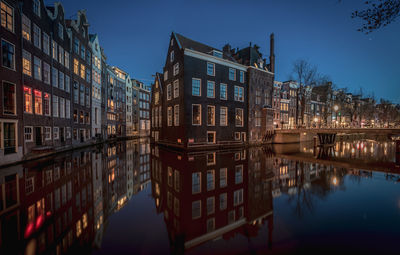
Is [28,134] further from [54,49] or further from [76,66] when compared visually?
[76,66]

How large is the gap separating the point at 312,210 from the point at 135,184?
898 centimetres

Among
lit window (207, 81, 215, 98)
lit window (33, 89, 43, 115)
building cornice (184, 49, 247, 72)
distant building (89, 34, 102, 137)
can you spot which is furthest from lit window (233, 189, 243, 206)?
distant building (89, 34, 102, 137)

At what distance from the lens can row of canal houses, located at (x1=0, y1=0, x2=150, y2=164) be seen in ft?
49.5

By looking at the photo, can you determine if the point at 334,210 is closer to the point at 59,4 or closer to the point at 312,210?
the point at 312,210

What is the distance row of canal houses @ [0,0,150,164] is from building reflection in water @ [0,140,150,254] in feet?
20.9

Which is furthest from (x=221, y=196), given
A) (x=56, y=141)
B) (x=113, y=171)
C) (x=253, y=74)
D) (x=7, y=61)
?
(x=253, y=74)

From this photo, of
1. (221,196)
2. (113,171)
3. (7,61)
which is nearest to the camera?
(221,196)

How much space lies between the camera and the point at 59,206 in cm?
666

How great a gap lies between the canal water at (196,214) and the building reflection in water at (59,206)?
32mm

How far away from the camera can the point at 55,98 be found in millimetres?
21719

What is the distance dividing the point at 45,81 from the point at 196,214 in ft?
78.2

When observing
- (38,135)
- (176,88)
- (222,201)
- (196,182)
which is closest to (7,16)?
(38,135)

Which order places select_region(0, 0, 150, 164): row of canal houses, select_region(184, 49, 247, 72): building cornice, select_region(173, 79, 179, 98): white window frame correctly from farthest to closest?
select_region(173, 79, 179, 98): white window frame < select_region(184, 49, 247, 72): building cornice < select_region(0, 0, 150, 164): row of canal houses

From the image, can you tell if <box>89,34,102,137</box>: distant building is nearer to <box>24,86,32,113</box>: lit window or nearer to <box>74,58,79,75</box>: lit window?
<box>74,58,79,75</box>: lit window
